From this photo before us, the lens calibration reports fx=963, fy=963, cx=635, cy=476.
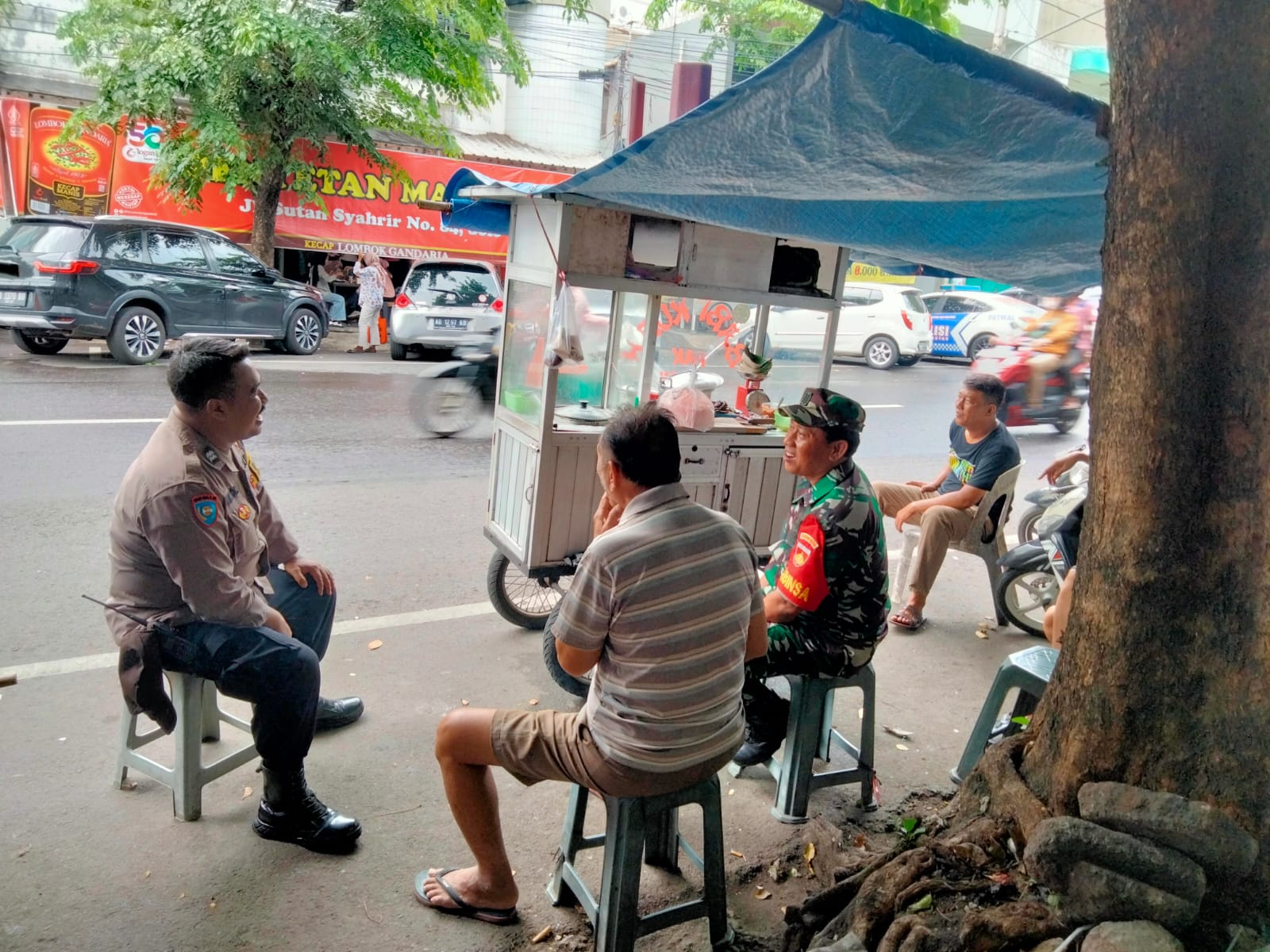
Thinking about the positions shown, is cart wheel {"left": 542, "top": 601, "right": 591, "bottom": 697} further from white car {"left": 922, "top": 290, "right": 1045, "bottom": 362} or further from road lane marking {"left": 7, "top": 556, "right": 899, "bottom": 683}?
white car {"left": 922, "top": 290, "right": 1045, "bottom": 362}

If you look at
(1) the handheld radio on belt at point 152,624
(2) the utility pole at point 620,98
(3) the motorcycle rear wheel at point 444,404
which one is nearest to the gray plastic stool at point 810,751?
(1) the handheld radio on belt at point 152,624

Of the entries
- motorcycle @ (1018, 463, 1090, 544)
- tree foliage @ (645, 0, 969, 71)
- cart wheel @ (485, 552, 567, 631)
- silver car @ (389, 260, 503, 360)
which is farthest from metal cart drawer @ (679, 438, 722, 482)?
silver car @ (389, 260, 503, 360)

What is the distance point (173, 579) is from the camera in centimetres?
282

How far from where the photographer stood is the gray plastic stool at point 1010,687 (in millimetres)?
3355

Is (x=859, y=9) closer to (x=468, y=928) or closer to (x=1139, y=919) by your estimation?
(x=1139, y=919)

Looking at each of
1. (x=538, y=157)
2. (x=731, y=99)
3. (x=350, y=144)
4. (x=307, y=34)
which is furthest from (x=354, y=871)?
(x=538, y=157)

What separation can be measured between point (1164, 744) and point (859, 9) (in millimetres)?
1870

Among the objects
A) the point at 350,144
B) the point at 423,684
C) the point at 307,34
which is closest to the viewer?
the point at 423,684

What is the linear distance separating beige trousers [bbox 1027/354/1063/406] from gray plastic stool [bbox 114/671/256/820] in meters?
10.6

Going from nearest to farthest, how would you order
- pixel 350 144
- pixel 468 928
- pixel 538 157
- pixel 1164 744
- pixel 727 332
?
pixel 1164 744 → pixel 468 928 → pixel 727 332 → pixel 350 144 → pixel 538 157

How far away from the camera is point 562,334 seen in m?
4.29

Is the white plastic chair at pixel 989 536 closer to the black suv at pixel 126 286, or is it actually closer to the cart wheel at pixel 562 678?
the cart wheel at pixel 562 678

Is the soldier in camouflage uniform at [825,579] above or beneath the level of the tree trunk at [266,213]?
beneath

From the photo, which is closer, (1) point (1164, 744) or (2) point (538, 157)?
(1) point (1164, 744)
